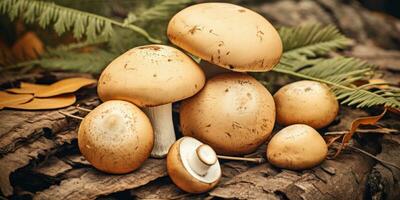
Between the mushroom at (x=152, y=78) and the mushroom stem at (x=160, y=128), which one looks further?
the mushroom stem at (x=160, y=128)

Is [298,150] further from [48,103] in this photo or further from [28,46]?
Answer: [28,46]

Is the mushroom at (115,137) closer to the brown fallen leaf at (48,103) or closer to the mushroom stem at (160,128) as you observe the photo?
the mushroom stem at (160,128)

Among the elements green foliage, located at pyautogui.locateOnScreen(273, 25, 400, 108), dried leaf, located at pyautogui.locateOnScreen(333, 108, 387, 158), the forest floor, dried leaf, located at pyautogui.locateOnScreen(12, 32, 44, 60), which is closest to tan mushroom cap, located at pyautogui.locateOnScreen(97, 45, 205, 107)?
the forest floor

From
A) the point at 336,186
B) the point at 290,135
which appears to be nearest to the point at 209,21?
the point at 290,135

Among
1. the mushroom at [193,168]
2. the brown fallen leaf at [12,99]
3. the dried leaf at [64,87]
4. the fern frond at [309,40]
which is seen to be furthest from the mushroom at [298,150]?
the brown fallen leaf at [12,99]

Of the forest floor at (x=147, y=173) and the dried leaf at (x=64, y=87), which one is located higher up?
the dried leaf at (x=64, y=87)

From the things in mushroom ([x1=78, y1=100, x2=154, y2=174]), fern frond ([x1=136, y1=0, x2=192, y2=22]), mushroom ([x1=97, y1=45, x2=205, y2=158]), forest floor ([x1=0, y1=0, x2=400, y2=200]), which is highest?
fern frond ([x1=136, y1=0, x2=192, y2=22])

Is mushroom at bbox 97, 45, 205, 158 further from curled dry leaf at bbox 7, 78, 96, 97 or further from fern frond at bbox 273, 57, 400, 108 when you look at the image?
fern frond at bbox 273, 57, 400, 108
